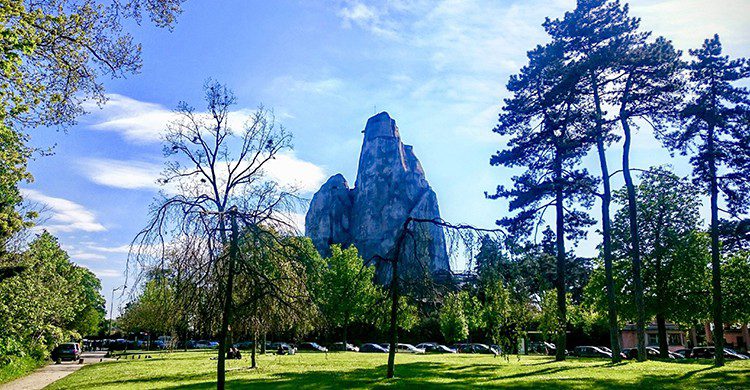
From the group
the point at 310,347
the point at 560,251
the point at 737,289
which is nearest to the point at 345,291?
the point at 310,347

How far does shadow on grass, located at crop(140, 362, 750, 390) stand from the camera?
17.3 metres

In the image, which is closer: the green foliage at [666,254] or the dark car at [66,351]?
the green foliage at [666,254]

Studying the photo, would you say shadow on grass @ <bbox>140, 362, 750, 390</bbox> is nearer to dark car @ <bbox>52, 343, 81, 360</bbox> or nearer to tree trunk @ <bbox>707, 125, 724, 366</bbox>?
tree trunk @ <bbox>707, 125, 724, 366</bbox>

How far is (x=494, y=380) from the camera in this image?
1934cm

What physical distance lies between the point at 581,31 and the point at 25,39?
2747 centimetres

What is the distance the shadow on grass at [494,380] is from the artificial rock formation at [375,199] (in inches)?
3786

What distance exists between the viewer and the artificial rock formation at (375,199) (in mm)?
122062

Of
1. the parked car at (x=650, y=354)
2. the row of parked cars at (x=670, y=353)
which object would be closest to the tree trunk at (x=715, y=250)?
the parked car at (x=650, y=354)

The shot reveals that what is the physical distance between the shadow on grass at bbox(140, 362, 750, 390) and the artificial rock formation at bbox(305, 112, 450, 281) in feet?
315

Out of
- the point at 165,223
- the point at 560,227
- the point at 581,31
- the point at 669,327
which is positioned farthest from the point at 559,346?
the point at 669,327

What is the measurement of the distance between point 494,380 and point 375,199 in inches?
4170

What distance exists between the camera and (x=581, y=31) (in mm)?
28516

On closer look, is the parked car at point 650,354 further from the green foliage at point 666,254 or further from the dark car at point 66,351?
the dark car at point 66,351

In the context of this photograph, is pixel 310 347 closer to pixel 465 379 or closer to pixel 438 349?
pixel 438 349
